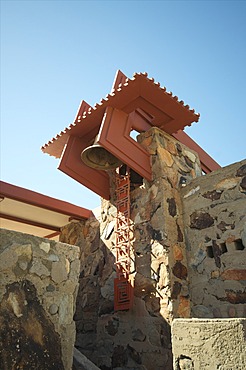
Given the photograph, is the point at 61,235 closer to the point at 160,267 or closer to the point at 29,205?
the point at 29,205

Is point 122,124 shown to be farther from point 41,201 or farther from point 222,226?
point 41,201

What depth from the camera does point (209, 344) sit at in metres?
1.85

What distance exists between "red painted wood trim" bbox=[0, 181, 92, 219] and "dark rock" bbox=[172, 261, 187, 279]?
2923 mm

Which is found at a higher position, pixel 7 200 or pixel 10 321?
pixel 7 200

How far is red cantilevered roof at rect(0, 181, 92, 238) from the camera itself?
19.5 feet

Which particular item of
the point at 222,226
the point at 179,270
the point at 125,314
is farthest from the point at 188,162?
the point at 125,314

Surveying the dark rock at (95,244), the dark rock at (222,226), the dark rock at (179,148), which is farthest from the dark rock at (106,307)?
the dark rock at (179,148)

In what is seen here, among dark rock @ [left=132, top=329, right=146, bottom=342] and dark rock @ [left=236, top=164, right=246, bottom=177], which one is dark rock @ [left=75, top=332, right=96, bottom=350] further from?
dark rock @ [left=236, top=164, right=246, bottom=177]

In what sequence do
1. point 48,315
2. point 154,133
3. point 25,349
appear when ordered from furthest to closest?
point 154,133, point 48,315, point 25,349

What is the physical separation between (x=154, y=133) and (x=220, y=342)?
3730mm

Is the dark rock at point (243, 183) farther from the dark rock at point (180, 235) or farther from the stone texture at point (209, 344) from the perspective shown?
the stone texture at point (209, 344)

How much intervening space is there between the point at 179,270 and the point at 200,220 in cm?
74

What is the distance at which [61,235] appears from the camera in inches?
292

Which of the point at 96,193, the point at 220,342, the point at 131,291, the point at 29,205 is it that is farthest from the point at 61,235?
the point at 220,342
